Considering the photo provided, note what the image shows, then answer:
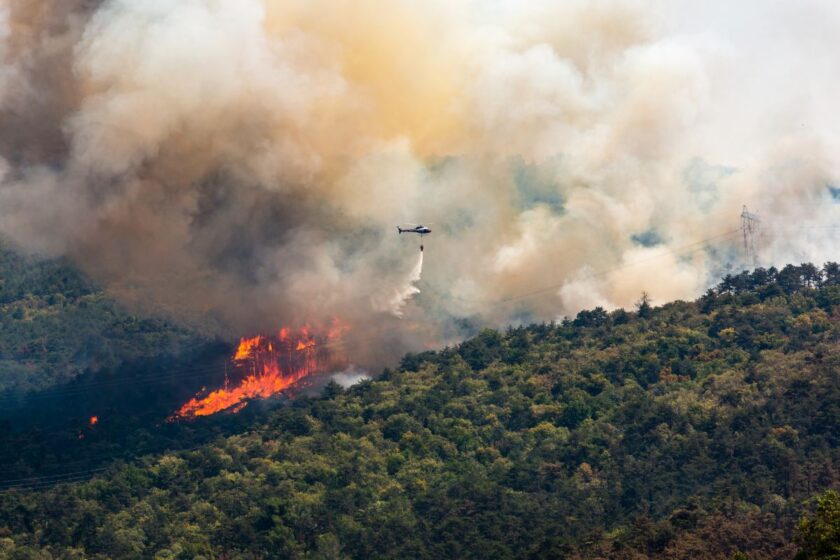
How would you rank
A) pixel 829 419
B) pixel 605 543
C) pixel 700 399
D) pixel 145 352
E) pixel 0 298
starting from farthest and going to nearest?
1. pixel 0 298
2. pixel 145 352
3. pixel 700 399
4. pixel 829 419
5. pixel 605 543

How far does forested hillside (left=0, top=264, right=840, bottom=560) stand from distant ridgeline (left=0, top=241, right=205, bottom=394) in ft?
32.0

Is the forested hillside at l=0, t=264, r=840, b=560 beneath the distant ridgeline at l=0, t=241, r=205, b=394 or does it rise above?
beneath

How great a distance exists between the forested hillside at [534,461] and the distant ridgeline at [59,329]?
975 centimetres

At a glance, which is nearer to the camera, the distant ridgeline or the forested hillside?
the forested hillside

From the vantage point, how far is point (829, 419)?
10750cm

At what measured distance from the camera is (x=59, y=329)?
143000mm

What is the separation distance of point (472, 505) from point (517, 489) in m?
5.14

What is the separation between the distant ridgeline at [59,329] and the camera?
128 meters

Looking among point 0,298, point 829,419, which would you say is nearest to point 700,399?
point 829,419

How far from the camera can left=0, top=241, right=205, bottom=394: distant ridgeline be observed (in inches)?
5032

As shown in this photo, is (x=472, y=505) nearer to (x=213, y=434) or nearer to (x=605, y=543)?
(x=605, y=543)

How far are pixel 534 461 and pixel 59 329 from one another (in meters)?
44.7

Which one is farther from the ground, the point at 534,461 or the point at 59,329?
the point at 59,329

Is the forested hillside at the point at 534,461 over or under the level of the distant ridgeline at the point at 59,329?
under
